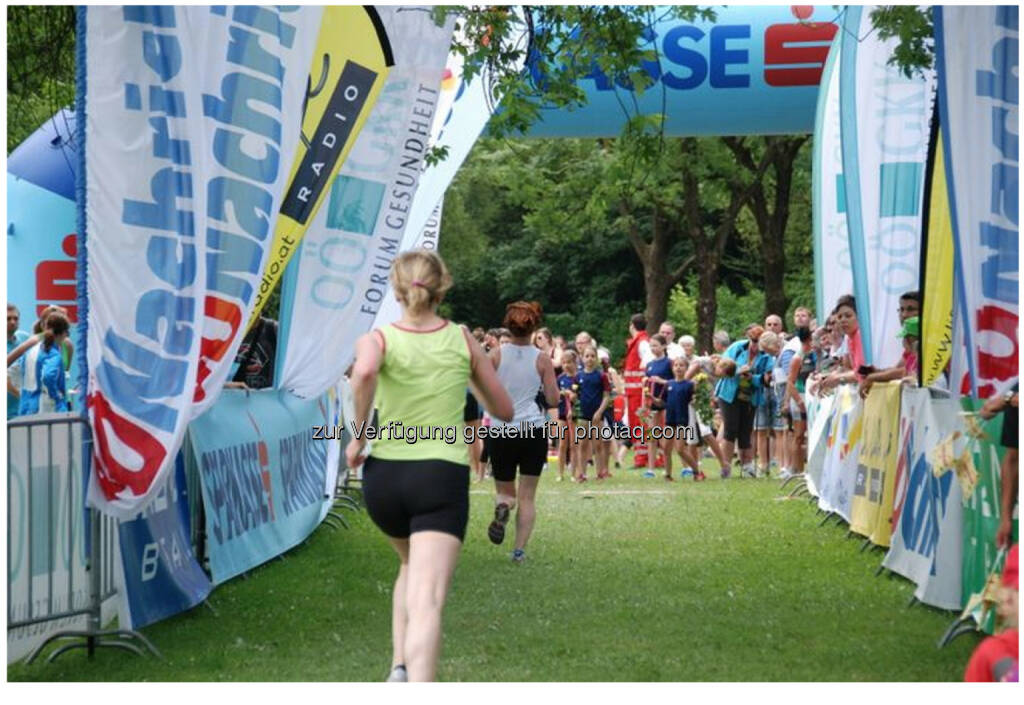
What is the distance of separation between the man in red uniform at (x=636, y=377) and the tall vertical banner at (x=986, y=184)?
49.8 feet

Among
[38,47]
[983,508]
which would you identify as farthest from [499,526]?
[38,47]

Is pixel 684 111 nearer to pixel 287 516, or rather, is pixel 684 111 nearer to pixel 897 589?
pixel 287 516

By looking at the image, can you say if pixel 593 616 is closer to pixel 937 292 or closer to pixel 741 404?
pixel 937 292

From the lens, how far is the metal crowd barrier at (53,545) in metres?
7.52

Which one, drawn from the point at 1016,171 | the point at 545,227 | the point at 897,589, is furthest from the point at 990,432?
the point at 545,227

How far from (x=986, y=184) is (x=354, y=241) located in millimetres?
5924

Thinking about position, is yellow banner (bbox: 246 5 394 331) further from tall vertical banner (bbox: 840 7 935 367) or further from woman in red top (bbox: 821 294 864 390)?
woman in red top (bbox: 821 294 864 390)

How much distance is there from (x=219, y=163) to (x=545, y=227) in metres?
26.2

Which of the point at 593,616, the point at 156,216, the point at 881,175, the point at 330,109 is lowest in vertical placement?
the point at 593,616

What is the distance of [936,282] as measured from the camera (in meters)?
9.65

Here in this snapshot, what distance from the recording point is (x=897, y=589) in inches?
396

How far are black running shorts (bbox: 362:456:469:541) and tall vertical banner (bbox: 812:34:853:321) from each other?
420 inches

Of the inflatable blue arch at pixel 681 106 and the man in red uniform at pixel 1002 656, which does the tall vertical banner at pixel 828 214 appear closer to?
the inflatable blue arch at pixel 681 106

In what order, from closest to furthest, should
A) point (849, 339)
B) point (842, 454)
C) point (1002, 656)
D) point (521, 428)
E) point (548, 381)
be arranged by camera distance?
point (1002, 656), point (548, 381), point (521, 428), point (842, 454), point (849, 339)
